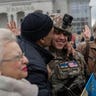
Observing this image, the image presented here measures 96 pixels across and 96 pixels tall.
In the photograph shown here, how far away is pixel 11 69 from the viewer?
112 inches

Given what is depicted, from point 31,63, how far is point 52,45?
894 mm

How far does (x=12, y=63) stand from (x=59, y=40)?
52.1 inches

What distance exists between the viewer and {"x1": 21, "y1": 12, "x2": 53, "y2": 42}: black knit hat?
3.49m

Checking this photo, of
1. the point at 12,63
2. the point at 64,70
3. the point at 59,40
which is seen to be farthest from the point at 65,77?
the point at 12,63

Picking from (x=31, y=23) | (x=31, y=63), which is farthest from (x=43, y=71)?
(x=31, y=23)

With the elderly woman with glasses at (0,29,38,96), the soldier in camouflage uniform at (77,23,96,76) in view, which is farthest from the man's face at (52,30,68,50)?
the elderly woman with glasses at (0,29,38,96)

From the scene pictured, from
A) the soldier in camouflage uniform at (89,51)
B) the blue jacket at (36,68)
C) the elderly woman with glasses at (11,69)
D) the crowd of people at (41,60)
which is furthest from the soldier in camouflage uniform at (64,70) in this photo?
the elderly woman with glasses at (11,69)

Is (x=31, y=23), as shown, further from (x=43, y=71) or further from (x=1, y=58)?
(x=1, y=58)

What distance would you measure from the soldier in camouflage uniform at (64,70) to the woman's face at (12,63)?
1124 millimetres

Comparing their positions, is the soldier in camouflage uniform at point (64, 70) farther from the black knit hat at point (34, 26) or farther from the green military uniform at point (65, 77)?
the black knit hat at point (34, 26)

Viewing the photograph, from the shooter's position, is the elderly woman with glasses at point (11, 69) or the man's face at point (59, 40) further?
the man's face at point (59, 40)

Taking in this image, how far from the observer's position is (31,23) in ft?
11.5

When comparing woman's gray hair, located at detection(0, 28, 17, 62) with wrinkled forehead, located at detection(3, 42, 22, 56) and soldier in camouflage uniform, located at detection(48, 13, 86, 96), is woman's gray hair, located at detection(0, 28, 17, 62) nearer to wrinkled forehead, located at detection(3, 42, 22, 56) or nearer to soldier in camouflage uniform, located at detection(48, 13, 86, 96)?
wrinkled forehead, located at detection(3, 42, 22, 56)

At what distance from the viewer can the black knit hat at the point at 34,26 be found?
11.5ft
